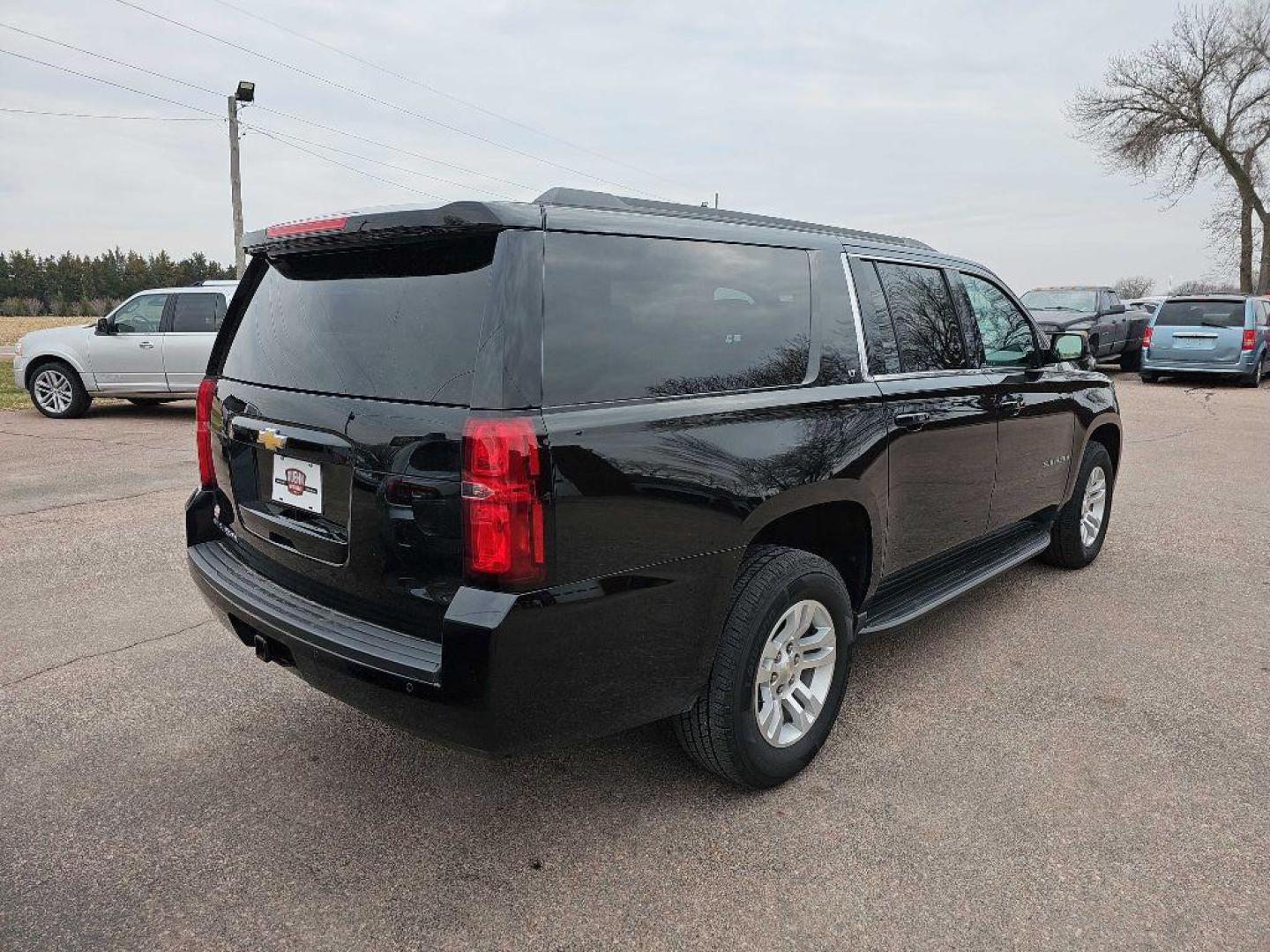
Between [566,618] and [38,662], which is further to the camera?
[38,662]

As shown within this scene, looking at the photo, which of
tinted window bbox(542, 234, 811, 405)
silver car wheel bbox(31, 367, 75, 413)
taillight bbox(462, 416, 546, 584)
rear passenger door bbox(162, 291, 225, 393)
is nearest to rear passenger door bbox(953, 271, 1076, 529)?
tinted window bbox(542, 234, 811, 405)

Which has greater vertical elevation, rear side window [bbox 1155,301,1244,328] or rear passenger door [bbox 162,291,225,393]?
rear side window [bbox 1155,301,1244,328]

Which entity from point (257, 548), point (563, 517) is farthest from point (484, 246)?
point (257, 548)

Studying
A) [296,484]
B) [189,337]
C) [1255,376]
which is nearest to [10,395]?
[189,337]

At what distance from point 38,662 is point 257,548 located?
5.66 feet

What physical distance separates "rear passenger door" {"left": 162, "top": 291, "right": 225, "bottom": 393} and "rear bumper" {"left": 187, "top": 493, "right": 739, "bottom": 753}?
10.4 metres

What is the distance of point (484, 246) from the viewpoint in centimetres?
230

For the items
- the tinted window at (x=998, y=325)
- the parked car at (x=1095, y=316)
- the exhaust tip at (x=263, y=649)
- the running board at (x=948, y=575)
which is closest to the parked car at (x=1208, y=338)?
the parked car at (x=1095, y=316)

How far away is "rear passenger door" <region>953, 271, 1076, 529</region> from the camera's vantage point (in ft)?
A: 13.4

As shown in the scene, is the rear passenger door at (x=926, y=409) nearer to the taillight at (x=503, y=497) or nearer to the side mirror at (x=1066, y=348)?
the side mirror at (x=1066, y=348)

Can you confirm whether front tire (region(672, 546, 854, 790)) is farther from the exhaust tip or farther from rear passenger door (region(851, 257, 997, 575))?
the exhaust tip

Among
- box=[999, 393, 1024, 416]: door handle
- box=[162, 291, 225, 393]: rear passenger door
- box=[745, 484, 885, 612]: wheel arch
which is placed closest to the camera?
box=[745, 484, 885, 612]: wheel arch

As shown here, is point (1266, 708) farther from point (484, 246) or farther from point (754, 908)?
point (484, 246)

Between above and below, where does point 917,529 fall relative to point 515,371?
below
